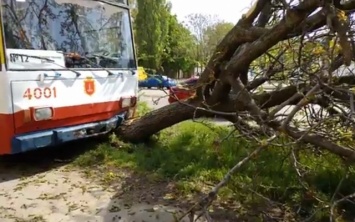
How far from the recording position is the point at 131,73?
652cm

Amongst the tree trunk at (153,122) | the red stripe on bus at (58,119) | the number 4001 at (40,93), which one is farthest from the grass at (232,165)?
the number 4001 at (40,93)

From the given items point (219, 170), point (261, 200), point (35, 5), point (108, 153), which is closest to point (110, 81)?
point (108, 153)

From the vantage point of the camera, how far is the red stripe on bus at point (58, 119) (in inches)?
193

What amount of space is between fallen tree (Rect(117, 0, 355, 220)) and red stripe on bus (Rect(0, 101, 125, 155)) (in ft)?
2.47

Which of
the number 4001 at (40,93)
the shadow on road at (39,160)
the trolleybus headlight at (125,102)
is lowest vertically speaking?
the shadow on road at (39,160)

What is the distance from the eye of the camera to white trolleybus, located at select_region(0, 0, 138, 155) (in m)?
4.91

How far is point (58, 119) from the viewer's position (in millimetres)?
5352

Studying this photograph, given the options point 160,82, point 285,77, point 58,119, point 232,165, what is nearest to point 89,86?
point 58,119

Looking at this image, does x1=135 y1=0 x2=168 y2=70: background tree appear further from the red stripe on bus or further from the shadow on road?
the red stripe on bus

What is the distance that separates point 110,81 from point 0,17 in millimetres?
1772

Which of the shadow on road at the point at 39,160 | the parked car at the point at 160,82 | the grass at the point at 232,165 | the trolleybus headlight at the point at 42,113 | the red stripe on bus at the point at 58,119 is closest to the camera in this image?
the grass at the point at 232,165

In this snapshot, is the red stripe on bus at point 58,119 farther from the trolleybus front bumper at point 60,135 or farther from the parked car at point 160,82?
the parked car at point 160,82

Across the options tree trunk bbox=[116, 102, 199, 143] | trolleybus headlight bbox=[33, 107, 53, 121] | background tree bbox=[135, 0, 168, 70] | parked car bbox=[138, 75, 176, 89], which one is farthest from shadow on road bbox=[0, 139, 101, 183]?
background tree bbox=[135, 0, 168, 70]

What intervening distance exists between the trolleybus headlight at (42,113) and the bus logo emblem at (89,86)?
26.5 inches
